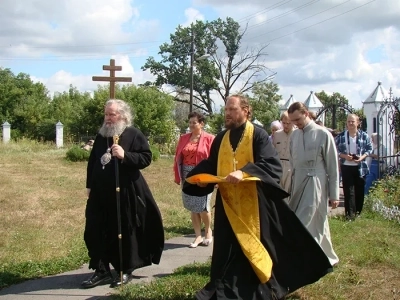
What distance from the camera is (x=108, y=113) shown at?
227 inches

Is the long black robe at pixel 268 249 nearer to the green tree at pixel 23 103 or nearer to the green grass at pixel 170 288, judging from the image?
the green grass at pixel 170 288

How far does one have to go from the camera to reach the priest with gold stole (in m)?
4.76

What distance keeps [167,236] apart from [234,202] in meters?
3.67

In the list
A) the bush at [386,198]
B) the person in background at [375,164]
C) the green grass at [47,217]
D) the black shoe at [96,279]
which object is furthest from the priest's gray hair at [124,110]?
the person in background at [375,164]

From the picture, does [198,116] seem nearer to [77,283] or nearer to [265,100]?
[77,283]

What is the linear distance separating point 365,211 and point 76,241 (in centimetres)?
527

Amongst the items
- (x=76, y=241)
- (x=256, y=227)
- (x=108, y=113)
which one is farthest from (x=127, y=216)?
(x=76, y=241)

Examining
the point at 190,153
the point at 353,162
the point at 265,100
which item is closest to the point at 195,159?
the point at 190,153

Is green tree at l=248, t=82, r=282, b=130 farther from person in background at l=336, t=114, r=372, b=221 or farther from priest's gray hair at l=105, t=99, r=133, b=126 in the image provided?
priest's gray hair at l=105, t=99, r=133, b=126

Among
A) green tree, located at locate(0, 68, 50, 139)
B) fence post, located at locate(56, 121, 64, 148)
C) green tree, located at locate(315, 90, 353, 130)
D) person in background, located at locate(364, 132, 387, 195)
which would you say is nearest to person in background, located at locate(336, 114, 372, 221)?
person in background, located at locate(364, 132, 387, 195)

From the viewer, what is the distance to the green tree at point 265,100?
5145 cm

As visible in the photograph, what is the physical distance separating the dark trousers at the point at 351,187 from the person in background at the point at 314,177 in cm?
344

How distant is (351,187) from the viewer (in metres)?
9.46

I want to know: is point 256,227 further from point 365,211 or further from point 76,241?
point 365,211
